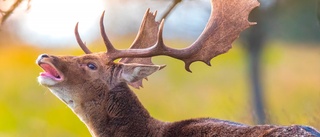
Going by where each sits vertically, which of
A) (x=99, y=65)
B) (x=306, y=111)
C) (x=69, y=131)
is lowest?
(x=69, y=131)

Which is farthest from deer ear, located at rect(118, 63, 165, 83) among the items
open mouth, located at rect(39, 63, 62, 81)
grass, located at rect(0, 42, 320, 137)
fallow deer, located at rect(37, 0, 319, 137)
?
grass, located at rect(0, 42, 320, 137)

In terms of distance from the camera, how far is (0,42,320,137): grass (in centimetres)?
1012

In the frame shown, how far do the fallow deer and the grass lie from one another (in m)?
4.79

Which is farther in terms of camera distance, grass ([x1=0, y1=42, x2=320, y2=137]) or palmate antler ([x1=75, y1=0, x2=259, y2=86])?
A: grass ([x1=0, y1=42, x2=320, y2=137])

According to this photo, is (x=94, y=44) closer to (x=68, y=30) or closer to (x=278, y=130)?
(x=68, y=30)

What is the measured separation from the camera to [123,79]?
4.62 meters

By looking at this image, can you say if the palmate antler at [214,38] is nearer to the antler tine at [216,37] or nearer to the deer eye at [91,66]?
the antler tine at [216,37]

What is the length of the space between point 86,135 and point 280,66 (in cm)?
288

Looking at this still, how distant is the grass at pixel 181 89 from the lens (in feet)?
33.2

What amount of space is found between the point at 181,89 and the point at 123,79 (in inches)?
256

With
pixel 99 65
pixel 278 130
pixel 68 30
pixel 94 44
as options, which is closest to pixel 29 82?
pixel 68 30

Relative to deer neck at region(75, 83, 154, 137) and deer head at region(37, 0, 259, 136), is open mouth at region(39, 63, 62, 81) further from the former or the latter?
deer neck at region(75, 83, 154, 137)

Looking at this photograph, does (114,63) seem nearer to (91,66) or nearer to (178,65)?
(91,66)

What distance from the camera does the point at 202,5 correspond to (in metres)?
8.14
